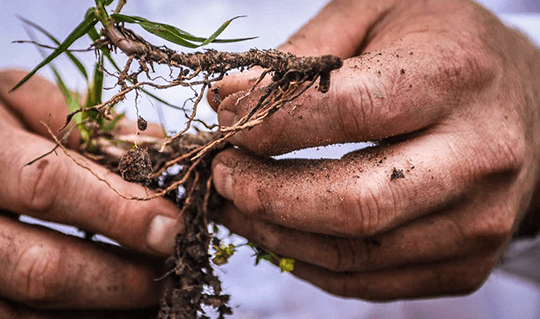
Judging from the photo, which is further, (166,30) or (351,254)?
(351,254)

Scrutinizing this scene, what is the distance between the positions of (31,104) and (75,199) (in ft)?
1.88

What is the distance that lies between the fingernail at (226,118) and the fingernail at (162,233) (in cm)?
32

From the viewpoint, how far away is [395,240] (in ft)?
3.19

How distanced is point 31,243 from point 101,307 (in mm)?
242

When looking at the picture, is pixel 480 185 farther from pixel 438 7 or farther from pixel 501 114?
pixel 438 7

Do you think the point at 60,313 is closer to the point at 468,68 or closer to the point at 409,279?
the point at 409,279

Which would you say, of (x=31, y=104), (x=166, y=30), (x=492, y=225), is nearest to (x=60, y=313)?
(x=31, y=104)

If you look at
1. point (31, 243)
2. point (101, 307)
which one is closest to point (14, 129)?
point (31, 243)

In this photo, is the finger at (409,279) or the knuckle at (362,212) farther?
the finger at (409,279)

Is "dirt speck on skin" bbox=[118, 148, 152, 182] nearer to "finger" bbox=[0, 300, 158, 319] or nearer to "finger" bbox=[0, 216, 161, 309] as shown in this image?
"finger" bbox=[0, 216, 161, 309]

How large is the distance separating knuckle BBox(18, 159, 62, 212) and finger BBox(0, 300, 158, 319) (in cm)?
28

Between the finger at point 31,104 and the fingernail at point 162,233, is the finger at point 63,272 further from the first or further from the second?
the finger at point 31,104

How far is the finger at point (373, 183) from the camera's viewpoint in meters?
0.80

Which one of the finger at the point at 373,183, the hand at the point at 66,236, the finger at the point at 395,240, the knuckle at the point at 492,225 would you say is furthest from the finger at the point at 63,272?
the knuckle at the point at 492,225
